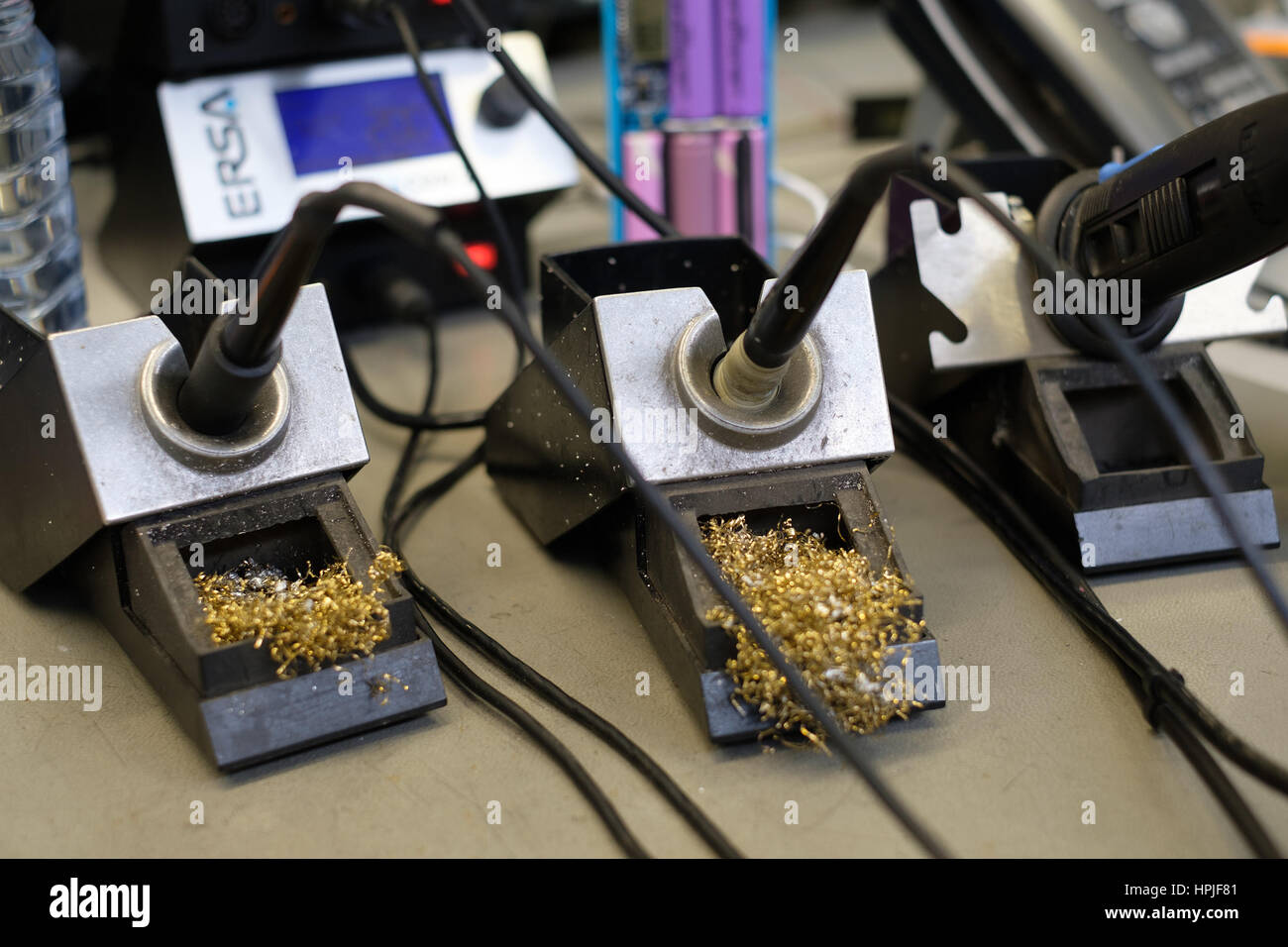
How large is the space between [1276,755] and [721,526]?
0.97 ft

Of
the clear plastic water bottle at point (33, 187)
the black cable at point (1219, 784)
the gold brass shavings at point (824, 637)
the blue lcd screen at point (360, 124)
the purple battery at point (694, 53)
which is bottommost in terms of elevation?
the black cable at point (1219, 784)

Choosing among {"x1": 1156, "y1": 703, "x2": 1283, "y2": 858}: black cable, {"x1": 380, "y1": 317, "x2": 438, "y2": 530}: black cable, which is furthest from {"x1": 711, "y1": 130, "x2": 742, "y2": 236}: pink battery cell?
{"x1": 1156, "y1": 703, "x2": 1283, "y2": 858}: black cable

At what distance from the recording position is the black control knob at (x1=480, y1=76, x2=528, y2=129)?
1061 mm

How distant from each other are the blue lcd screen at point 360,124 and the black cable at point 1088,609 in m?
0.49

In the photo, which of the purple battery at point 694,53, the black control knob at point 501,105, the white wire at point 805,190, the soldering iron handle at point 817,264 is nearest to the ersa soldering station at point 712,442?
the soldering iron handle at point 817,264

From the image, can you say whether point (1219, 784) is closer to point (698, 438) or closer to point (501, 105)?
point (698, 438)

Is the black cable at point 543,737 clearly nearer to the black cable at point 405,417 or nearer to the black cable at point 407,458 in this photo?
the black cable at point 407,458

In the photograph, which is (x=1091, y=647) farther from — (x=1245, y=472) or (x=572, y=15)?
(x=572, y=15)

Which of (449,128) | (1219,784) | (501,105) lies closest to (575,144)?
(449,128)

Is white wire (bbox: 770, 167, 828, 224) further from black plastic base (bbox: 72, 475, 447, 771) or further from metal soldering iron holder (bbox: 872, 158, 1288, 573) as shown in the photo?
black plastic base (bbox: 72, 475, 447, 771)

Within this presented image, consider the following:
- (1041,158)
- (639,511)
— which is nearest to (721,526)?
(639,511)

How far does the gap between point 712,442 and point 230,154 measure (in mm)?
569

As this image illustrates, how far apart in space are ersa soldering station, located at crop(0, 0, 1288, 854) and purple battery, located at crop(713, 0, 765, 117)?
0.80 ft

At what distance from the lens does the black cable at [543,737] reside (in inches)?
21.3
